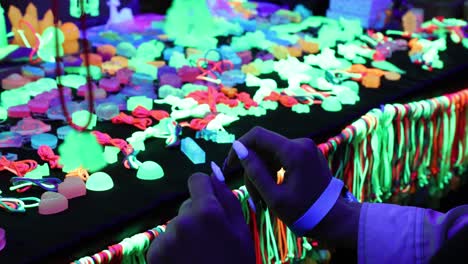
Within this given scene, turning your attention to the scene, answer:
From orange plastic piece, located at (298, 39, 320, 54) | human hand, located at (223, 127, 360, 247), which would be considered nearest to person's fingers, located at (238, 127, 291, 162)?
human hand, located at (223, 127, 360, 247)

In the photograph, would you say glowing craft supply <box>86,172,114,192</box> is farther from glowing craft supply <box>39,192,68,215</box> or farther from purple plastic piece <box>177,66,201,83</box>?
purple plastic piece <box>177,66,201,83</box>

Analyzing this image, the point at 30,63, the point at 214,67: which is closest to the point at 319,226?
the point at 214,67

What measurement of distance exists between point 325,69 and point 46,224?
937 millimetres

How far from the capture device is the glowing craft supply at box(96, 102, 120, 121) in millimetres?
1185

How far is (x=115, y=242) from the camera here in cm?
87

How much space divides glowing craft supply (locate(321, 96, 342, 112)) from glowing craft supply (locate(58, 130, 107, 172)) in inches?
20.4

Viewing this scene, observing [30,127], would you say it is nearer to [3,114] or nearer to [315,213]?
[3,114]

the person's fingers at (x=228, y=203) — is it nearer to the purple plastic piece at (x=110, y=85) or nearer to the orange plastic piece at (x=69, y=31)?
the purple plastic piece at (x=110, y=85)

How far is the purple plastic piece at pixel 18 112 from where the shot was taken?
117 centimetres

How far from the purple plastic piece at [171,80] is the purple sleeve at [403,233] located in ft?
2.32

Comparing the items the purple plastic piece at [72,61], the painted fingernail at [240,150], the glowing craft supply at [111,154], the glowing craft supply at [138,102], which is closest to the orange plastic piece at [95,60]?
the purple plastic piece at [72,61]

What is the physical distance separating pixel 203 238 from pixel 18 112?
2.17ft

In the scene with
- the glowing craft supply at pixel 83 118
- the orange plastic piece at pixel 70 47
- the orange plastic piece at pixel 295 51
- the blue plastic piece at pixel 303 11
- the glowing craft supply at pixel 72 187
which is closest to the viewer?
the glowing craft supply at pixel 72 187

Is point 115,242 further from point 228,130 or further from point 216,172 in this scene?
point 228,130
